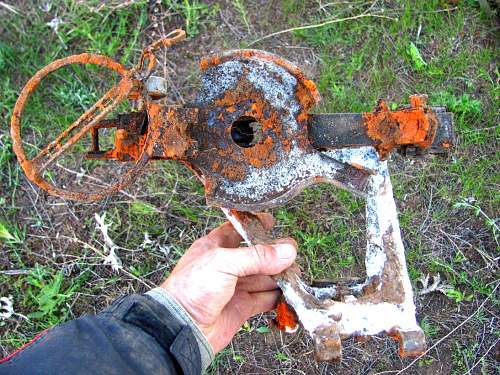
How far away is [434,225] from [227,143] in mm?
1337

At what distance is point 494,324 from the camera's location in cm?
243

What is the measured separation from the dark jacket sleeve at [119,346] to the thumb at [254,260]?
25cm

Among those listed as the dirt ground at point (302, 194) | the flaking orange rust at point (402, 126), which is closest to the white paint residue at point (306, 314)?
the flaking orange rust at point (402, 126)

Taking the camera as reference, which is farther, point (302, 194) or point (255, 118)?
point (302, 194)

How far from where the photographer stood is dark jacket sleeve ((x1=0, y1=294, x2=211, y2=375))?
144 cm

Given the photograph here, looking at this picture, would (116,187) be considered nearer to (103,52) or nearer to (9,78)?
(103,52)

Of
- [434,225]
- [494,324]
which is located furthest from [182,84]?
[494,324]

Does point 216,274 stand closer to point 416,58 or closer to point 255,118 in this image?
point 255,118

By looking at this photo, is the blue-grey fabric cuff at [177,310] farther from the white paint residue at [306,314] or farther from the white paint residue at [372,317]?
the white paint residue at [372,317]

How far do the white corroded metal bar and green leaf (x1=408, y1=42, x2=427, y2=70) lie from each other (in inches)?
41.9

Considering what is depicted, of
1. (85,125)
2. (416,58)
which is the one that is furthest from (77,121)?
(416,58)

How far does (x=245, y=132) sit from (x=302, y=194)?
78 cm

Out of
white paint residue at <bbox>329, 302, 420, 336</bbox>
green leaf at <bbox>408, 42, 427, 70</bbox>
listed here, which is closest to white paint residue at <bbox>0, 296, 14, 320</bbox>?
white paint residue at <bbox>329, 302, 420, 336</bbox>

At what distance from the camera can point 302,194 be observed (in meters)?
2.53
